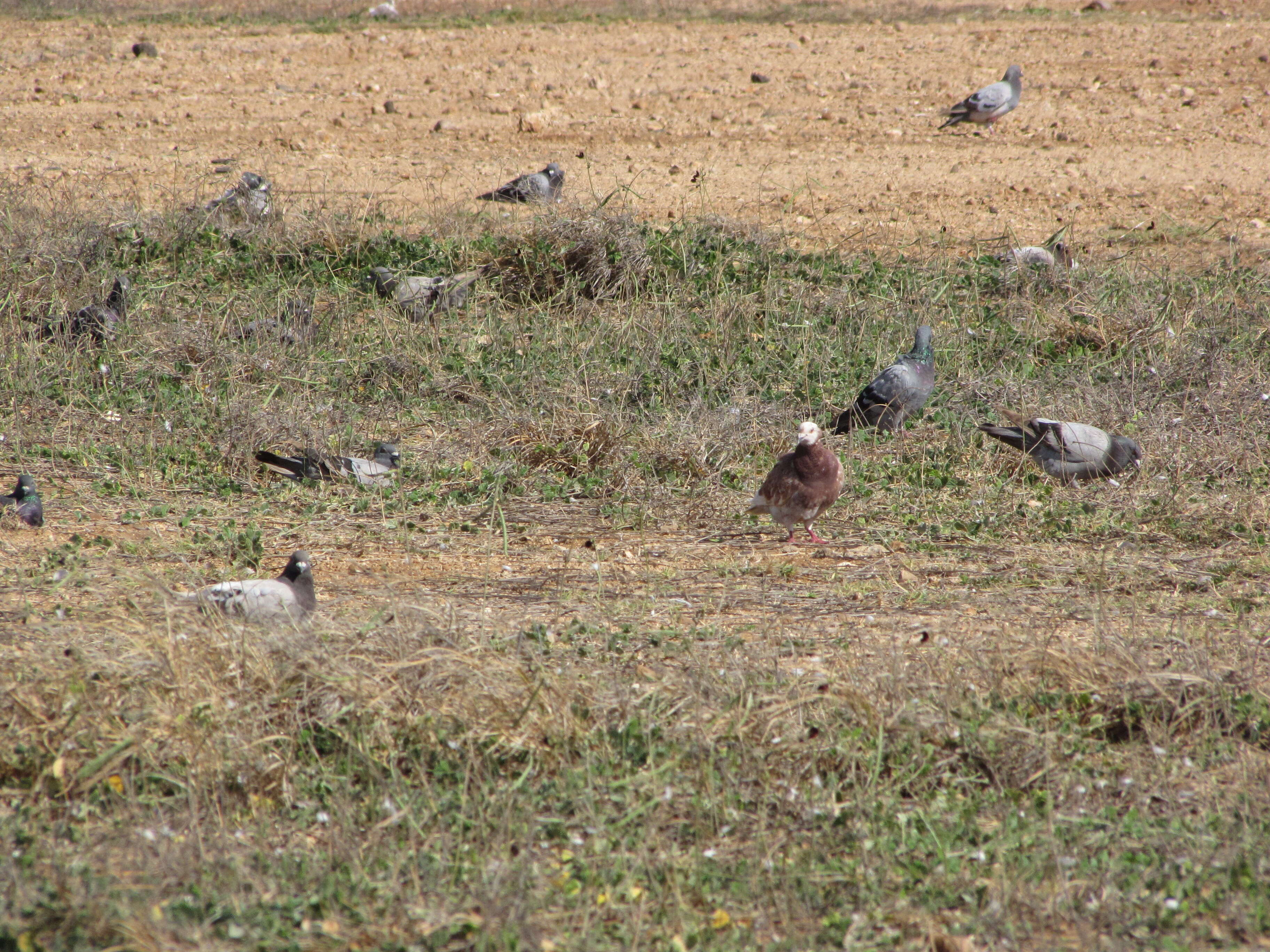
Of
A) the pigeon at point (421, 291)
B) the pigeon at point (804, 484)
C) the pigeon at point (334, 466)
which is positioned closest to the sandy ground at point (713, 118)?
the pigeon at point (421, 291)

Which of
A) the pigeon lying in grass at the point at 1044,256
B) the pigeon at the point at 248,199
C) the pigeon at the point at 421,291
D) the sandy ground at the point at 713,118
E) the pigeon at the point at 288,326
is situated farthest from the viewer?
the sandy ground at the point at 713,118

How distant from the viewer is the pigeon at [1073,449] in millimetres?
5613

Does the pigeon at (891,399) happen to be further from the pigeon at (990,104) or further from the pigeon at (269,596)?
Answer: the pigeon at (990,104)

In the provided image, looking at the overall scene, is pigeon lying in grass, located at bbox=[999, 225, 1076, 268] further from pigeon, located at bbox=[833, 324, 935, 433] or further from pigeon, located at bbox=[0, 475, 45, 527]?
pigeon, located at bbox=[0, 475, 45, 527]

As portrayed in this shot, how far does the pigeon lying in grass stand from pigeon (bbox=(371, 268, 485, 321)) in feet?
11.1

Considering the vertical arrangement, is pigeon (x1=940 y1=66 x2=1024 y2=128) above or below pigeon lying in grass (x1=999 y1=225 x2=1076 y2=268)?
above

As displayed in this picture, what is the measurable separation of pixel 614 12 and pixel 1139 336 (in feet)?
31.3

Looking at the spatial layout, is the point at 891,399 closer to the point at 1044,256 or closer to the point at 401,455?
the point at 1044,256

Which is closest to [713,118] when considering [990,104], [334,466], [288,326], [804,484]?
[990,104]

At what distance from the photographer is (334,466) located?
221 inches

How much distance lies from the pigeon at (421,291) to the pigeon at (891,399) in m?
2.58

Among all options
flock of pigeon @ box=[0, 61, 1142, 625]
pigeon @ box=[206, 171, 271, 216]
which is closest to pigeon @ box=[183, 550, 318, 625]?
flock of pigeon @ box=[0, 61, 1142, 625]

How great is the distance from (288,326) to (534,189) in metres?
2.31

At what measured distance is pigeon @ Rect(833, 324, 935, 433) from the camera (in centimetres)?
613
